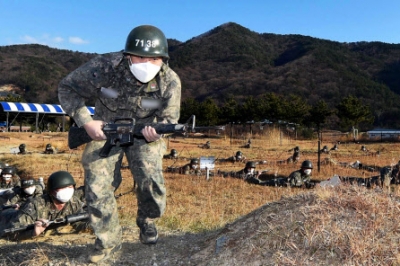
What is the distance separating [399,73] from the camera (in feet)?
360

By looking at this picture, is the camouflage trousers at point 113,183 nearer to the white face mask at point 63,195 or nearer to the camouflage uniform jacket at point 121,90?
the camouflage uniform jacket at point 121,90

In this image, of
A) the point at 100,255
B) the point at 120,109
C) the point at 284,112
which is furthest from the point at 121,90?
the point at 284,112

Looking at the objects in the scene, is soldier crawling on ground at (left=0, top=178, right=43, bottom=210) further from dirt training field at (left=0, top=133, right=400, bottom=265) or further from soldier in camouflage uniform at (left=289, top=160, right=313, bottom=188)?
soldier in camouflage uniform at (left=289, top=160, right=313, bottom=188)

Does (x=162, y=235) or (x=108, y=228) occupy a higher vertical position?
(x=108, y=228)

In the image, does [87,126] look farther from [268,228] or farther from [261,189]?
[261,189]

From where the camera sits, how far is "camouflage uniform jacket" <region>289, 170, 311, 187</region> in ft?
40.3

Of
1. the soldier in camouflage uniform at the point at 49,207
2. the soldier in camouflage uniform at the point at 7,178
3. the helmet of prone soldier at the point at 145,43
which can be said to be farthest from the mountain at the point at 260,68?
the helmet of prone soldier at the point at 145,43

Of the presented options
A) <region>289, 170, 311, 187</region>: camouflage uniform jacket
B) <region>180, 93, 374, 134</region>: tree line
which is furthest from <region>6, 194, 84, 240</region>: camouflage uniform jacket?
<region>180, 93, 374, 134</region>: tree line

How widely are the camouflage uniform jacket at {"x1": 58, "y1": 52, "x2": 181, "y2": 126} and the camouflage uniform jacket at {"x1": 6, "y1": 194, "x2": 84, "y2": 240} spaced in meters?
2.36

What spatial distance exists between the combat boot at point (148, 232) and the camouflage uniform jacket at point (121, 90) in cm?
111

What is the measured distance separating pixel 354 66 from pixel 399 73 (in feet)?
36.4

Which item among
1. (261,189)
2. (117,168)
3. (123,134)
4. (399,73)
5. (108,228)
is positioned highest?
(399,73)

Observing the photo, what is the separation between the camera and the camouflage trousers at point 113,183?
418cm

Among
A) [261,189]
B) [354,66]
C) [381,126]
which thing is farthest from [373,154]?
[354,66]
